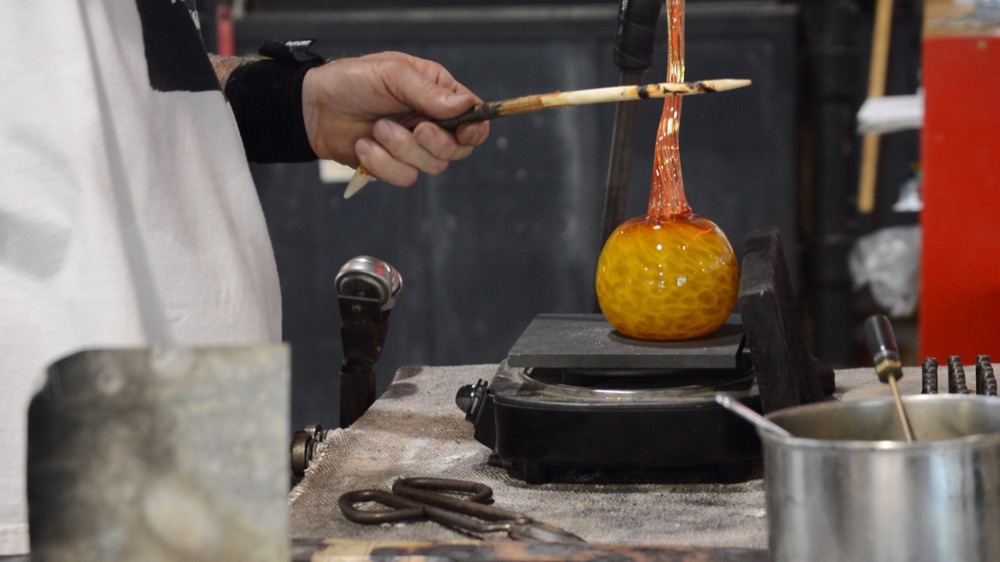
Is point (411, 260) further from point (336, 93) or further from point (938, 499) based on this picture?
point (938, 499)

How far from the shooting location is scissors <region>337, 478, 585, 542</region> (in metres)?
0.78

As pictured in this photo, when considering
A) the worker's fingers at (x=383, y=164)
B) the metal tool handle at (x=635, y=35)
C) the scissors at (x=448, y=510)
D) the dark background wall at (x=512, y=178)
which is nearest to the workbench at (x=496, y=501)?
the scissors at (x=448, y=510)

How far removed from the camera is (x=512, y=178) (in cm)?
335

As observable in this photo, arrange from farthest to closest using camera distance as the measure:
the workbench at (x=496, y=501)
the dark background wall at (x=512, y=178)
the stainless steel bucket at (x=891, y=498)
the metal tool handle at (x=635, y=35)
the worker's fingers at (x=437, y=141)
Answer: the dark background wall at (x=512, y=178)
the worker's fingers at (x=437, y=141)
the metal tool handle at (x=635, y=35)
the workbench at (x=496, y=501)
the stainless steel bucket at (x=891, y=498)

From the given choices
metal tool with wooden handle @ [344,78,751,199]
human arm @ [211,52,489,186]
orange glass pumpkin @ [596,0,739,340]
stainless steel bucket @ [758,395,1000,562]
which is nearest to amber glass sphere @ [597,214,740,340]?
orange glass pumpkin @ [596,0,739,340]

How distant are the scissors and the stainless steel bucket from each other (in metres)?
0.20

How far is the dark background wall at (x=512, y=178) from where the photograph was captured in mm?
3287

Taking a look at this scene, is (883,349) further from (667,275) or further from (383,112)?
(383,112)

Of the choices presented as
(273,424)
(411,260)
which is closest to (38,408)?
(273,424)

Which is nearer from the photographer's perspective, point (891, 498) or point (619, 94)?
point (891, 498)

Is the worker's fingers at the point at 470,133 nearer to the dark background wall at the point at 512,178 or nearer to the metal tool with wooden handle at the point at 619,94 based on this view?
the metal tool with wooden handle at the point at 619,94

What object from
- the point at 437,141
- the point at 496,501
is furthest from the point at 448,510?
the point at 437,141

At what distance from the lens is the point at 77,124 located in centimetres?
90

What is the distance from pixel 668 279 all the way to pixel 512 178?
2387 mm
